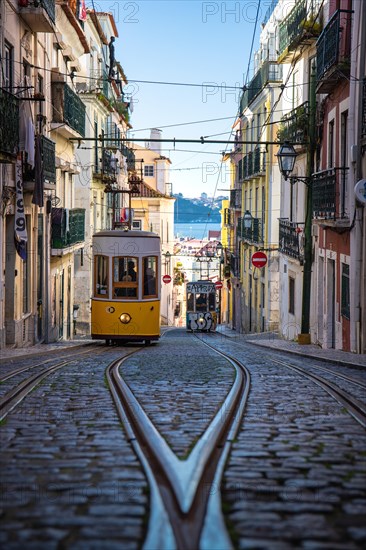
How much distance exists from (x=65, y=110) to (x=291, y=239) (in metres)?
7.77

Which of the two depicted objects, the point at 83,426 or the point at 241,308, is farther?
the point at 241,308

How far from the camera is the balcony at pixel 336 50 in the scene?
18.8 meters

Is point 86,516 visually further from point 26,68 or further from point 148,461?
point 26,68

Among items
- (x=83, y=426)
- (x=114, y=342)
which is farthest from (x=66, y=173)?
(x=83, y=426)

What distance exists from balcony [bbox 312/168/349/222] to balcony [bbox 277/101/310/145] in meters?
2.62

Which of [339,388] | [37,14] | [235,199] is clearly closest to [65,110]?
[37,14]

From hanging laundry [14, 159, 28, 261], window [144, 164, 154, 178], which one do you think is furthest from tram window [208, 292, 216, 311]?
hanging laundry [14, 159, 28, 261]

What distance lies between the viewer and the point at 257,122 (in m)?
41.1

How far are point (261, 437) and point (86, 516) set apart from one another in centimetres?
276

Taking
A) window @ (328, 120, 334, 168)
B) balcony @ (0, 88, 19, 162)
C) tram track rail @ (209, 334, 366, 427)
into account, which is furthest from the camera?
window @ (328, 120, 334, 168)

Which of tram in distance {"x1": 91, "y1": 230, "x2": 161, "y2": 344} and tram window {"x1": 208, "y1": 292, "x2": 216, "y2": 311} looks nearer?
tram in distance {"x1": 91, "y1": 230, "x2": 161, "y2": 344}

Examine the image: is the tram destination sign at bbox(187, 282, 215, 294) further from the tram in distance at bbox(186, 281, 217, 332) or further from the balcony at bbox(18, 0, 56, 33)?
the balcony at bbox(18, 0, 56, 33)

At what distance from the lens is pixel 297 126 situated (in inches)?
994

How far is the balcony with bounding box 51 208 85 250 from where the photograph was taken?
25484mm
